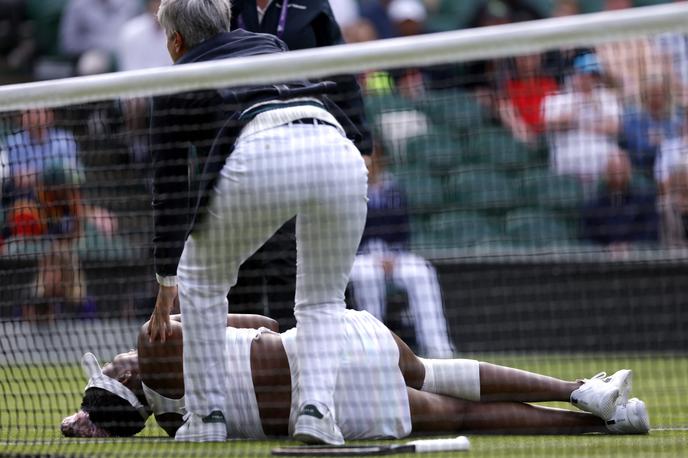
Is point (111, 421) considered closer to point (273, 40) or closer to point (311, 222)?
point (311, 222)

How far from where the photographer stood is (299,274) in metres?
4.88

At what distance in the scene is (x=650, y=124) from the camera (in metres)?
6.41

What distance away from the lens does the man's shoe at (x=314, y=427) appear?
461 cm

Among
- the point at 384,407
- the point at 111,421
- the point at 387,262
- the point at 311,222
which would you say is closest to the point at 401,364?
the point at 384,407

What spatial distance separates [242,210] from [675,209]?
363 cm

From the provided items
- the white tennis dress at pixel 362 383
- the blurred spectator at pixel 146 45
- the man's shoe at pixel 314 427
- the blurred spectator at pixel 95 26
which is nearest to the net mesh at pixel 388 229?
the white tennis dress at pixel 362 383

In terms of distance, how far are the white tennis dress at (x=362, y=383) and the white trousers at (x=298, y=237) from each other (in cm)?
7

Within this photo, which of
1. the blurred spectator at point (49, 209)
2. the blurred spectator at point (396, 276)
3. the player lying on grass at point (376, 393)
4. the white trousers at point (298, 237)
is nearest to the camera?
the white trousers at point (298, 237)

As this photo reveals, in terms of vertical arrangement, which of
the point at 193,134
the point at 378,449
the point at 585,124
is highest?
the point at 585,124

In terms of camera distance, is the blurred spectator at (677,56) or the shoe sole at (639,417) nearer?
the shoe sole at (639,417)

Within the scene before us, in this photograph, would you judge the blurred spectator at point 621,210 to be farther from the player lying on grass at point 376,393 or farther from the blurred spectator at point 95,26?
the blurred spectator at point 95,26

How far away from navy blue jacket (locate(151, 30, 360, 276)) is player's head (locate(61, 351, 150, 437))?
1.70ft

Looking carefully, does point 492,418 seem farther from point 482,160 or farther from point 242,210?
point 482,160

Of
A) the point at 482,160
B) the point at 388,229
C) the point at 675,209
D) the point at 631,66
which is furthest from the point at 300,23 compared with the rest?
the point at 675,209
